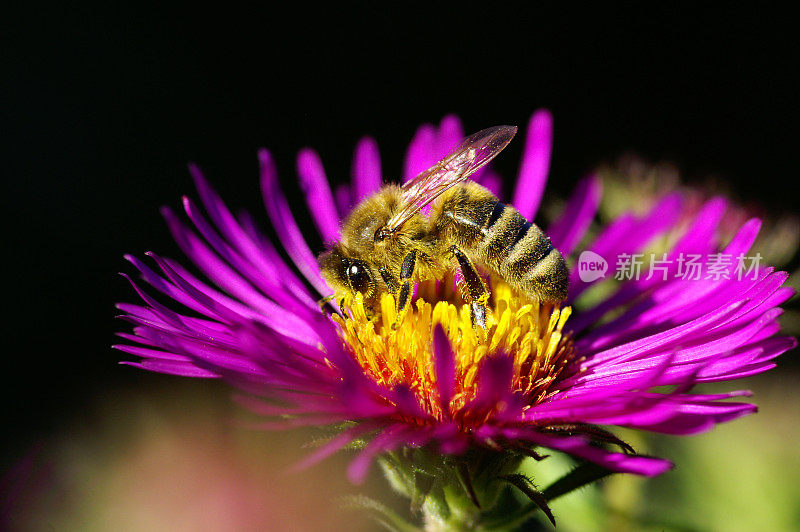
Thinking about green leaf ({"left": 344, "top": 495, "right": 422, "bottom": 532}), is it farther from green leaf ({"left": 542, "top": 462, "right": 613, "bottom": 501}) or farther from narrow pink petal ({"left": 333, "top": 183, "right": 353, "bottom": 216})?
narrow pink petal ({"left": 333, "top": 183, "right": 353, "bottom": 216})

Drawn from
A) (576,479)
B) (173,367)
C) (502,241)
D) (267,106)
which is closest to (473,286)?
(502,241)

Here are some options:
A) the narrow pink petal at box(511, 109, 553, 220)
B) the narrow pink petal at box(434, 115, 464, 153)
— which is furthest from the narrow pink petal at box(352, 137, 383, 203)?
the narrow pink petal at box(511, 109, 553, 220)

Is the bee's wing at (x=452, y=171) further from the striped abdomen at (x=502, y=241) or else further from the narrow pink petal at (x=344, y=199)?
the narrow pink petal at (x=344, y=199)

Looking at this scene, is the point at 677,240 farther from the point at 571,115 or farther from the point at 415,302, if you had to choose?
the point at 571,115

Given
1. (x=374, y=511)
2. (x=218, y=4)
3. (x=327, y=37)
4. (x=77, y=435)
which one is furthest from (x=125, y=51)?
(x=374, y=511)

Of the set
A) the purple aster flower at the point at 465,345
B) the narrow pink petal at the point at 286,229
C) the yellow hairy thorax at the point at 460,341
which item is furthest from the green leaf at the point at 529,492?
the narrow pink petal at the point at 286,229

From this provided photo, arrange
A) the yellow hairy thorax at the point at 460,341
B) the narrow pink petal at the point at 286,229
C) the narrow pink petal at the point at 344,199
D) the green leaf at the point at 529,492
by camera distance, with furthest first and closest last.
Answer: the narrow pink petal at the point at 344,199
the narrow pink petal at the point at 286,229
the yellow hairy thorax at the point at 460,341
the green leaf at the point at 529,492
